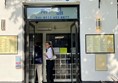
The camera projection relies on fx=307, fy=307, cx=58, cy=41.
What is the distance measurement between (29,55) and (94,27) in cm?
261

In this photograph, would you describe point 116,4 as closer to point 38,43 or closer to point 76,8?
point 76,8

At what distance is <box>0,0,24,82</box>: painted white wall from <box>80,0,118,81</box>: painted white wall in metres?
2.11

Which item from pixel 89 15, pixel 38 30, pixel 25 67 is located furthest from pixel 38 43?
pixel 89 15

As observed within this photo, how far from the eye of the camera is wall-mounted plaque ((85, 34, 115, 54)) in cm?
1045

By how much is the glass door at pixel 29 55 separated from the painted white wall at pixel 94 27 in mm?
1939

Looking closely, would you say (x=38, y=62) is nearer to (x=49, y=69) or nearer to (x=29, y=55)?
(x=49, y=69)

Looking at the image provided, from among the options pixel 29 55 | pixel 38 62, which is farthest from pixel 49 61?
pixel 29 55

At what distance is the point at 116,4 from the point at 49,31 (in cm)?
395

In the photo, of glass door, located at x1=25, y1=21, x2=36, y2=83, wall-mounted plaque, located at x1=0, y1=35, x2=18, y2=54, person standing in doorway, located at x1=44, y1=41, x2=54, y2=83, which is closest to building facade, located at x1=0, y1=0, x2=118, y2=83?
wall-mounted plaque, located at x1=0, y1=35, x2=18, y2=54

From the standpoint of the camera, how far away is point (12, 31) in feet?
34.7

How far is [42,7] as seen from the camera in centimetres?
1086

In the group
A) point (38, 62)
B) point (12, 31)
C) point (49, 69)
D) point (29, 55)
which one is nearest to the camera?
point (12, 31)

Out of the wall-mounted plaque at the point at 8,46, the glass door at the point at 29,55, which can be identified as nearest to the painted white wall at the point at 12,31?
the wall-mounted plaque at the point at 8,46

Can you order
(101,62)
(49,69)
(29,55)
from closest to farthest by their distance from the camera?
(101,62)
(29,55)
(49,69)
